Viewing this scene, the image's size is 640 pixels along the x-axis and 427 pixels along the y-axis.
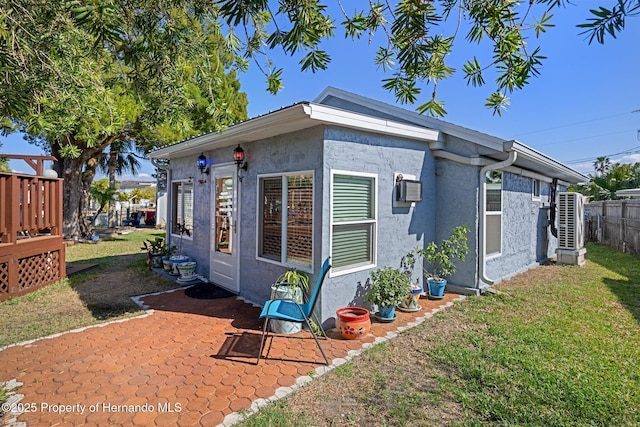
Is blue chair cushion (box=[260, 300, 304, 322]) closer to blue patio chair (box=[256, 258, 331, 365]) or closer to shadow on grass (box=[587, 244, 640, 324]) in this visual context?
blue patio chair (box=[256, 258, 331, 365])

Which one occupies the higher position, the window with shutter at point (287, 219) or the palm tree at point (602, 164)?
the palm tree at point (602, 164)

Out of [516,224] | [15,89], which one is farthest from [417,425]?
[516,224]

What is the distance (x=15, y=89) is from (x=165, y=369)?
3185 millimetres

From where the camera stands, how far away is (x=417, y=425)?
2.86 m

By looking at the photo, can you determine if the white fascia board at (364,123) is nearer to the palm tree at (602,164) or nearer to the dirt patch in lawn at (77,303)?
the dirt patch in lawn at (77,303)

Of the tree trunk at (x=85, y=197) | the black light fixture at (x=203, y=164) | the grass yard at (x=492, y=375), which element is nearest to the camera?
the grass yard at (x=492, y=375)

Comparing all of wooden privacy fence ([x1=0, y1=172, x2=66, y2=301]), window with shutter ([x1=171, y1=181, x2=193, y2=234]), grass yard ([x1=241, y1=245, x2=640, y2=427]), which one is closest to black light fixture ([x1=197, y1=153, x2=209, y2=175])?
window with shutter ([x1=171, y1=181, x2=193, y2=234])

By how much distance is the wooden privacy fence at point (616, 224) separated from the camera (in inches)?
470

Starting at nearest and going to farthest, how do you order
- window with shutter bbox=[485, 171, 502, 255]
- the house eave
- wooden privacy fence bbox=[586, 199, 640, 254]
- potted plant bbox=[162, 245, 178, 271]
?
the house eave
window with shutter bbox=[485, 171, 502, 255]
potted plant bbox=[162, 245, 178, 271]
wooden privacy fence bbox=[586, 199, 640, 254]

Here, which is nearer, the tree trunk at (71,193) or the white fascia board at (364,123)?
the white fascia board at (364,123)

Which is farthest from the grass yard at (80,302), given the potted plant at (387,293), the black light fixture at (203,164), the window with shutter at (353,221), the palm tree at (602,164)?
the palm tree at (602,164)

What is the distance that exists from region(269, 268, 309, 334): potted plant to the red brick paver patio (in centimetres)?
16

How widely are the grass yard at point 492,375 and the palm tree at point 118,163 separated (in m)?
18.6

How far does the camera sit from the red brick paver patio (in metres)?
3.00
